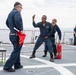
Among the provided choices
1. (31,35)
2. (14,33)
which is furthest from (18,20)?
(31,35)

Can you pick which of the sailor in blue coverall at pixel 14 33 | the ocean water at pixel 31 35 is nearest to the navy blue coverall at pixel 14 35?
the sailor in blue coverall at pixel 14 33

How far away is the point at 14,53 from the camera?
7.57 metres

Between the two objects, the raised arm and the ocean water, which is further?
the ocean water

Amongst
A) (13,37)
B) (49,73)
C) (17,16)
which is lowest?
(49,73)

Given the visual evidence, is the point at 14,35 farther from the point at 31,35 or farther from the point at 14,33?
the point at 31,35

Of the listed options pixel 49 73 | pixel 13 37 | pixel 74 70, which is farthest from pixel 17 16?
pixel 74 70

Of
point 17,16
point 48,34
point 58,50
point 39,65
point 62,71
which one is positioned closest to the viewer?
point 17,16

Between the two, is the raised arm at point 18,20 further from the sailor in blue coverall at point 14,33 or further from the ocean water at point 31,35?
the ocean water at point 31,35

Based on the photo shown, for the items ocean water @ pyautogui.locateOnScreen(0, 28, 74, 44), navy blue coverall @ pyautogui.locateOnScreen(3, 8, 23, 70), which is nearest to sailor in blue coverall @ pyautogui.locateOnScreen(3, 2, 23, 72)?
navy blue coverall @ pyautogui.locateOnScreen(3, 8, 23, 70)

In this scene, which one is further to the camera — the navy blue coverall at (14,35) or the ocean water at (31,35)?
the ocean water at (31,35)

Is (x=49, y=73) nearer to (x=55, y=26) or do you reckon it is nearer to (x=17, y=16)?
(x=17, y=16)

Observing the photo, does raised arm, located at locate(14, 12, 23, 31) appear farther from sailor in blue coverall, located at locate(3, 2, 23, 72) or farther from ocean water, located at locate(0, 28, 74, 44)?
ocean water, located at locate(0, 28, 74, 44)

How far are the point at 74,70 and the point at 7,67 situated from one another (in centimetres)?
205

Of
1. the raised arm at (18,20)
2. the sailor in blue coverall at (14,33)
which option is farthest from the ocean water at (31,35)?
the raised arm at (18,20)
